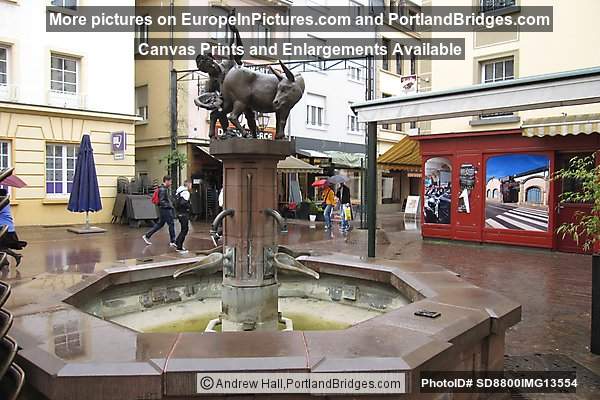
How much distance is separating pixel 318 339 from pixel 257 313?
199 cm

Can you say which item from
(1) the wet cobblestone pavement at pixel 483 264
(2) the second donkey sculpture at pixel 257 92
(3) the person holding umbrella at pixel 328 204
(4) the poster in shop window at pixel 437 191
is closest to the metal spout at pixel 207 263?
(2) the second donkey sculpture at pixel 257 92

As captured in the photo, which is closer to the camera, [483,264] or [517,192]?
[483,264]

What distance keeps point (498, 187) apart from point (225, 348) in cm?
1190

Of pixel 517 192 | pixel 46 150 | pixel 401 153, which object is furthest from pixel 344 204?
pixel 46 150

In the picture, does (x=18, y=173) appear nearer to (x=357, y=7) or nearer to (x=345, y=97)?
(x=345, y=97)

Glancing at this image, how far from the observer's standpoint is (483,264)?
10484mm

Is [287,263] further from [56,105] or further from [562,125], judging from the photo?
[56,105]

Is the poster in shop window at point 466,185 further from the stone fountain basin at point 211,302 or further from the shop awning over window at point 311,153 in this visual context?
the shop awning over window at point 311,153

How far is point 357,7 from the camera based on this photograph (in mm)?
29938

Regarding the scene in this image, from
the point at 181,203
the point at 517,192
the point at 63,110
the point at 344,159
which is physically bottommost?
the point at 181,203

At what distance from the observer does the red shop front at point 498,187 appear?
12414 mm

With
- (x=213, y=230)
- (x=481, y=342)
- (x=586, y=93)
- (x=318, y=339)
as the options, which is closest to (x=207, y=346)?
(x=318, y=339)

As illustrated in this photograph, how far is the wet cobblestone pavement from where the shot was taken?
5.29 m

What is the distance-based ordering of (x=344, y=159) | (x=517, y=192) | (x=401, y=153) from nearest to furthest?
(x=517, y=192) → (x=401, y=153) → (x=344, y=159)
